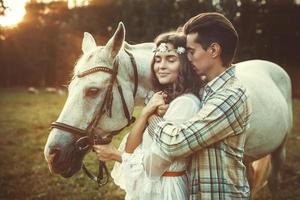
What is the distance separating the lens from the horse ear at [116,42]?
6.66 feet

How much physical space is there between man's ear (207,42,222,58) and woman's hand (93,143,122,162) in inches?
25.7

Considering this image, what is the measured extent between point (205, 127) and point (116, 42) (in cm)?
74

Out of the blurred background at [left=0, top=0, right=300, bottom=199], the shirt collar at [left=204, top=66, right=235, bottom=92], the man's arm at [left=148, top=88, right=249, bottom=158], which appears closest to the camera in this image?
the man's arm at [left=148, top=88, right=249, bottom=158]

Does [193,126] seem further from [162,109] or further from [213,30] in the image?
[213,30]

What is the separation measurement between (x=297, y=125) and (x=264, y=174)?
1.63 metres

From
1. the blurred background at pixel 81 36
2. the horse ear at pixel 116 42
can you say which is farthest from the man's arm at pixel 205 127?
the blurred background at pixel 81 36

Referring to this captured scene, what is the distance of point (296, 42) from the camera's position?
153 inches

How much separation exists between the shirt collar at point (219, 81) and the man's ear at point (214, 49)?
0.09m

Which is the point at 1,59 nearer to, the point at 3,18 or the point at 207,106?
the point at 3,18

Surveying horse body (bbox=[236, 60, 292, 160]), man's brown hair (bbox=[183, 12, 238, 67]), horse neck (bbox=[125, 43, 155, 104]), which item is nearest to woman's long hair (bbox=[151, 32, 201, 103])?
man's brown hair (bbox=[183, 12, 238, 67])

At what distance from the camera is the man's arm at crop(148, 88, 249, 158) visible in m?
1.61

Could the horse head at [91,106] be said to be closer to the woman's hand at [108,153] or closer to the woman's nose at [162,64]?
the woman's hand at [108,153]

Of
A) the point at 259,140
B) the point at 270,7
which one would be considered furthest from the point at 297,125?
the point at 259,140

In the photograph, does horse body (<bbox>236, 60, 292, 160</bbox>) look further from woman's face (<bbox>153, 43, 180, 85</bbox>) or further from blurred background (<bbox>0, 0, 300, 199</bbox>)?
woman's face (<bbox>153, 43, 180, 85</bbox>)
